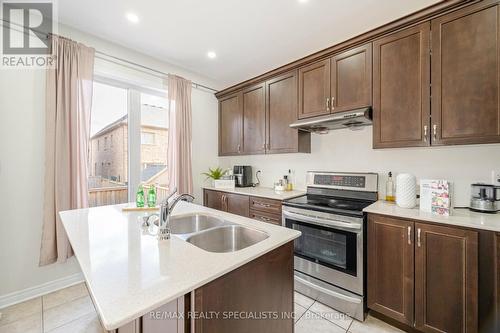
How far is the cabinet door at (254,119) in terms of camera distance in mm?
3055

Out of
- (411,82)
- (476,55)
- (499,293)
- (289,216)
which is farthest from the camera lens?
(289,216)

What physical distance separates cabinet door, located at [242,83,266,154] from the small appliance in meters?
2.12

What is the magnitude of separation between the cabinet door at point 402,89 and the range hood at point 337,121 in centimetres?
13

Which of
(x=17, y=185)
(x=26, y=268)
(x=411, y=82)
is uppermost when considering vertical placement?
(x=411, y=82)

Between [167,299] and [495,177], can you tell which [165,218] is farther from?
[495,177]

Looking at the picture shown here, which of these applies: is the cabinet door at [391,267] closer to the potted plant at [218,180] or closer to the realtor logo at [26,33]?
the potted plant at [218,180]

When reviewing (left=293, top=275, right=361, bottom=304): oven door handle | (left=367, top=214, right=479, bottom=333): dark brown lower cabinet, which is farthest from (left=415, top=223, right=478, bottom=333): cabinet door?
(left=293, top=275, right=361, bottom=304): oven door handle

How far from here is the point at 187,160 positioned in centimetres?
314

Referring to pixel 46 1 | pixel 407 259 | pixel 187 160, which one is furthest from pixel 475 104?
pixel 46 1

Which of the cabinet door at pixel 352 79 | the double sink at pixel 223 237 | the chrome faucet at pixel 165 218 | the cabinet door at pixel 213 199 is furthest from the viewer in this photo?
the cabinet door at pixel 213 199

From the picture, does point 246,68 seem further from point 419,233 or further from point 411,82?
point 419,233

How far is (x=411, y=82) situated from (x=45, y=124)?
340 cm

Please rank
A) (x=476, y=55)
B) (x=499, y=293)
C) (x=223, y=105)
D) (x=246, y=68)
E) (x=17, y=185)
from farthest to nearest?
(x=223, y=105) < (x=246, y=68) < (x=17, y=185) < (x=476, y=55) < (x=499, y=293)

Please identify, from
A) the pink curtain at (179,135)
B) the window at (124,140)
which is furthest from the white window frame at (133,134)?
the pink curtain at (179,135)
